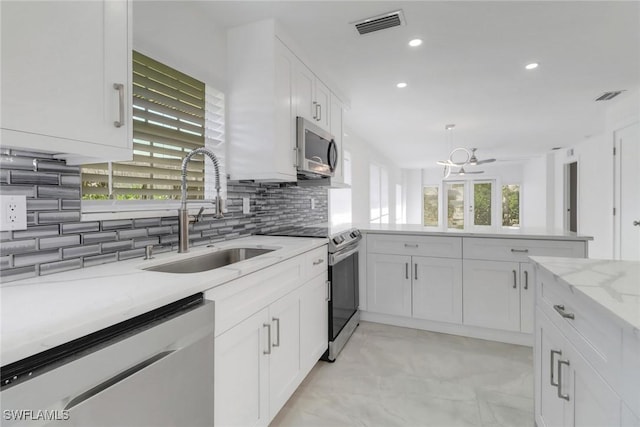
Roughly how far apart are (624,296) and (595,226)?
5.62 metres

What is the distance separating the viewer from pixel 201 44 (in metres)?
1.96

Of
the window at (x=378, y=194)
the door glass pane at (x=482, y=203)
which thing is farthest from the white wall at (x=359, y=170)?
the door glass pane at (x=482, y=203)

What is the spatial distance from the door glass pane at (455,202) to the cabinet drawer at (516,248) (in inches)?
332

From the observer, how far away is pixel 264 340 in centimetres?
142

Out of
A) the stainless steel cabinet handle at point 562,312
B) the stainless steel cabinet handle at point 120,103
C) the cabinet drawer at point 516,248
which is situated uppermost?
the stainless steel cabinet handle at point 120,103

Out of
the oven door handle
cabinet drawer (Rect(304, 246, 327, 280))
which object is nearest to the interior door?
the oven door handle

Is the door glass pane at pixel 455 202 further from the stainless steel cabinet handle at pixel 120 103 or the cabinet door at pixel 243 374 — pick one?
the stainless steel cabinet handle at pixel 120 103

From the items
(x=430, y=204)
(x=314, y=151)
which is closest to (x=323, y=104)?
(x=314, y=151)

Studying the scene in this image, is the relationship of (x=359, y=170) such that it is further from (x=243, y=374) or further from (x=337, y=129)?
(x=243, y=374)

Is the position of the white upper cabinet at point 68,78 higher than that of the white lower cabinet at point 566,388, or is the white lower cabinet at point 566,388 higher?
the white upper cabinet at point 68,78

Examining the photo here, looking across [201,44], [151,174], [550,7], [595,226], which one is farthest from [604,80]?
[151,174]

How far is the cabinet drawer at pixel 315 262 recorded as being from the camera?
6.23 feet

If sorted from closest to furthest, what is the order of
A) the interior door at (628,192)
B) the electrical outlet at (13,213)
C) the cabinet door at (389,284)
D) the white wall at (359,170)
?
the electrical outlet at (13,213), the cabinet door at (389,284), the interior door at (628,192), the white wall at (359,170)

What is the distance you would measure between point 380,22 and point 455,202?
9.37m
